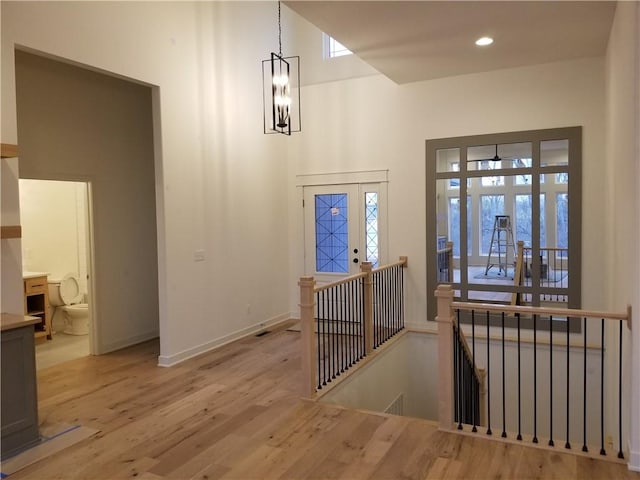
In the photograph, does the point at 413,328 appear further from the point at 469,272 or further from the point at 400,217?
the point at 400,217

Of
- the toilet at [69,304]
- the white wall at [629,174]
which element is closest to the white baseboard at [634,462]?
the white wall at [629,174]

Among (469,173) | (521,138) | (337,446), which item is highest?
(521,138)

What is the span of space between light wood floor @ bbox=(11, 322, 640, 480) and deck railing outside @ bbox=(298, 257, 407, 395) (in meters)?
0.36

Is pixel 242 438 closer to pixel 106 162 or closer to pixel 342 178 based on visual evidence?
pixel 106 162

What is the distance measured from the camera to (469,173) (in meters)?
5.89

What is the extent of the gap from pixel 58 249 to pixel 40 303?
2.99 ft

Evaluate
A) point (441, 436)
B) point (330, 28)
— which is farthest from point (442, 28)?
point (441, 436)

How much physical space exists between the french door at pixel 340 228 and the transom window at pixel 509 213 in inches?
34.0

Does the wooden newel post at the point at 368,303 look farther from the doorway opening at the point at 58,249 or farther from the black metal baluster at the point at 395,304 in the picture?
the doorway opening at the point at 58,249

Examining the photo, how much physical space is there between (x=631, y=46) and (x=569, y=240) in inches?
115

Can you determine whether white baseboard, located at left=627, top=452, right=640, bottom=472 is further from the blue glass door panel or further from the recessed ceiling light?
the blue glass door panel

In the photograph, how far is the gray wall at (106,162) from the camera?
4.97 meters

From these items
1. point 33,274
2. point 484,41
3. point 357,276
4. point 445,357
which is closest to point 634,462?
point 445,357

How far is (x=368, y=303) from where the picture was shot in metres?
5.25
